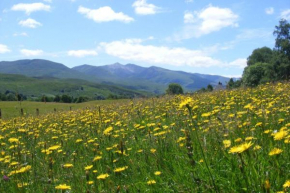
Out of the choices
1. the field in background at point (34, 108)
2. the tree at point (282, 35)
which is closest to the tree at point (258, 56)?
the tree at point (282, 35)

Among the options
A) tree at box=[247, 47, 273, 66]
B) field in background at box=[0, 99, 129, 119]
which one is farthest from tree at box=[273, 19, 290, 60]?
field in background at box=[0, 99, 129, 119]

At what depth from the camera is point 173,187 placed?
3.27m

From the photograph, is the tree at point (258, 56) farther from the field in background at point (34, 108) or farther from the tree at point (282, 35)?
the field in background at point (34, 108)

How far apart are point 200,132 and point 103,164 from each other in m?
1.89

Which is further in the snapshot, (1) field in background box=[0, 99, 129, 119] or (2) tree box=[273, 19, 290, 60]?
(2) tree box=[273, 19, 290, 60]

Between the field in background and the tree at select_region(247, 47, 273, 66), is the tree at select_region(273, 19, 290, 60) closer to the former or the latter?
the tree at select_region(247, 47, 273, 66)

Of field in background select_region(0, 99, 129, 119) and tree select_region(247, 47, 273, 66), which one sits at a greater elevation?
→ tree select_region(247, 47, 273, 66)

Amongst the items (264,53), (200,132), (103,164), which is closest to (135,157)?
(103,164)

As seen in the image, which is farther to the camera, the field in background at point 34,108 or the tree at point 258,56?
the tree at point 258,56

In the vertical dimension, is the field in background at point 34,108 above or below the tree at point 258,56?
below

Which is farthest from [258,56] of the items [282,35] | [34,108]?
[34,108]

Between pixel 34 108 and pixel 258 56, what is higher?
pixel 258 56

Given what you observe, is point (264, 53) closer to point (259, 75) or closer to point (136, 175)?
point (259, 75)

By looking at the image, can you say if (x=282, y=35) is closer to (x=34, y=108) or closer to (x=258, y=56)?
(x=258, y=56)
